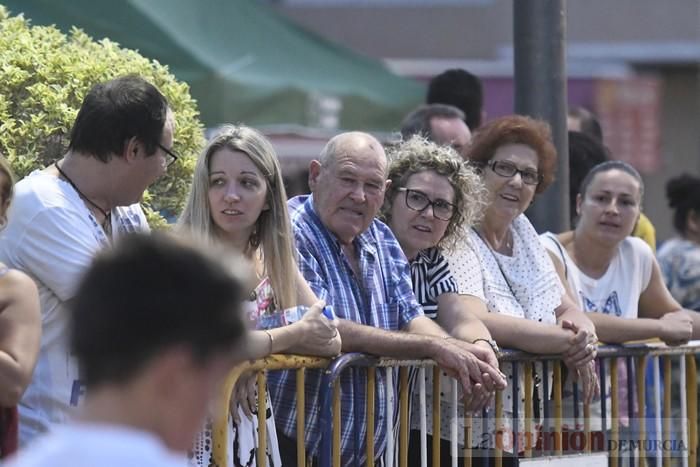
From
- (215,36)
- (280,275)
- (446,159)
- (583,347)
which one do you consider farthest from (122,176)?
(215,36)

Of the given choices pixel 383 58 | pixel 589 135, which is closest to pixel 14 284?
pixel 589 135

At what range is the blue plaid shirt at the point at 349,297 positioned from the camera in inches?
185

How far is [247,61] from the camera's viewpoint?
905 centimetres

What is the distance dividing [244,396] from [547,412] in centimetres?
176

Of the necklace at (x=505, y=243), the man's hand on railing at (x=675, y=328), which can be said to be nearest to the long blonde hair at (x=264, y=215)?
the necklace at (x=505, y=243)

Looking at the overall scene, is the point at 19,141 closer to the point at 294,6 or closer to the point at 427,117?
the point at 427,117

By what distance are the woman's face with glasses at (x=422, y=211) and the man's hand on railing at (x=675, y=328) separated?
1.36 m

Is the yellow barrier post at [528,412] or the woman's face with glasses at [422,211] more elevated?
the woman's face with glasses at [422,211]

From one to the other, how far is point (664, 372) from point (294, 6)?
2019 centimetres

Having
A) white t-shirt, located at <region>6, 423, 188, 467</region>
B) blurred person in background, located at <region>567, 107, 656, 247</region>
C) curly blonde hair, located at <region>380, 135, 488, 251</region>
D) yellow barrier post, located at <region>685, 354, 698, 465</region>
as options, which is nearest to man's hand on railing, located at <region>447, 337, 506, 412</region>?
curly blonde hair, located at <region>380, 135, 488, 251</region>

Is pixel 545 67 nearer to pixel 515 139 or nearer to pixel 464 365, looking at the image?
pixel 515 139

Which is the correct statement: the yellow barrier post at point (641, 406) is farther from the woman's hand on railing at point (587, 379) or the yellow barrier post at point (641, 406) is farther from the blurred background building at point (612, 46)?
the blurred background building at point (612, 46)

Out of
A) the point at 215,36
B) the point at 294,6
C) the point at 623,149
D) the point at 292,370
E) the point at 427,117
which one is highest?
the point at 294,6

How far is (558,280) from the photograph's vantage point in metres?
5.85
